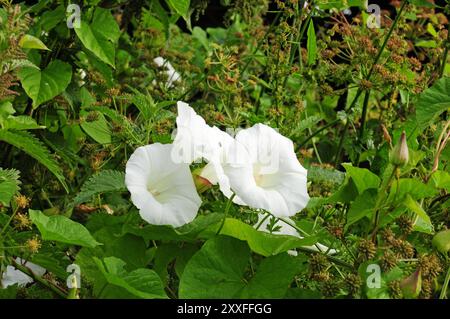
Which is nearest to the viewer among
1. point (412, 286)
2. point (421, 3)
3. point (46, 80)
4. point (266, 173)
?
point (412, 286)

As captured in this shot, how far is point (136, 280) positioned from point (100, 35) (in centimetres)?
73

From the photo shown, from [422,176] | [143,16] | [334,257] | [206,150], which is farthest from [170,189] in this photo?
[143,16]

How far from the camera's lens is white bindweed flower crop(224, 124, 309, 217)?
120 centimetres

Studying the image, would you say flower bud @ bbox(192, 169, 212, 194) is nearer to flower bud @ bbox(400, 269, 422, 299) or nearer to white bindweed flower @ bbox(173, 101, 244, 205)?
white bindweed flower @ bbox(173, 101, 244, 205)

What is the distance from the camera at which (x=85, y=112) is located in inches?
69.9

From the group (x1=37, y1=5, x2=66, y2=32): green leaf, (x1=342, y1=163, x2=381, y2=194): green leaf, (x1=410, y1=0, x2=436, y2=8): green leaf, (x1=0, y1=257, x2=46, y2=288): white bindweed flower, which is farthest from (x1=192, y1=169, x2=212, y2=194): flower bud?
(x1=410, y1=0, x2=436, y2=8): green leaf

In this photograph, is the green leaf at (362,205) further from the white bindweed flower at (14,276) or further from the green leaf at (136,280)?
the white bindweed flower at (14,276)

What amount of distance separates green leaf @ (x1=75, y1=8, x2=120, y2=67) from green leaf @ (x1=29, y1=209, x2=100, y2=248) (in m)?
0.54

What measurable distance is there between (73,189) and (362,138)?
0.61 meters

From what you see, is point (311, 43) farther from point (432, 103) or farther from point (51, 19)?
point (51, 19)

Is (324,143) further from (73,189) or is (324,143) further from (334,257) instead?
(334,257)

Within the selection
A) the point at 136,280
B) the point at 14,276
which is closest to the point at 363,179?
the point at 136,280

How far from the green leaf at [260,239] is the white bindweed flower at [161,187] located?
0.20 ft

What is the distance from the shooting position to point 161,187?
1264mm
